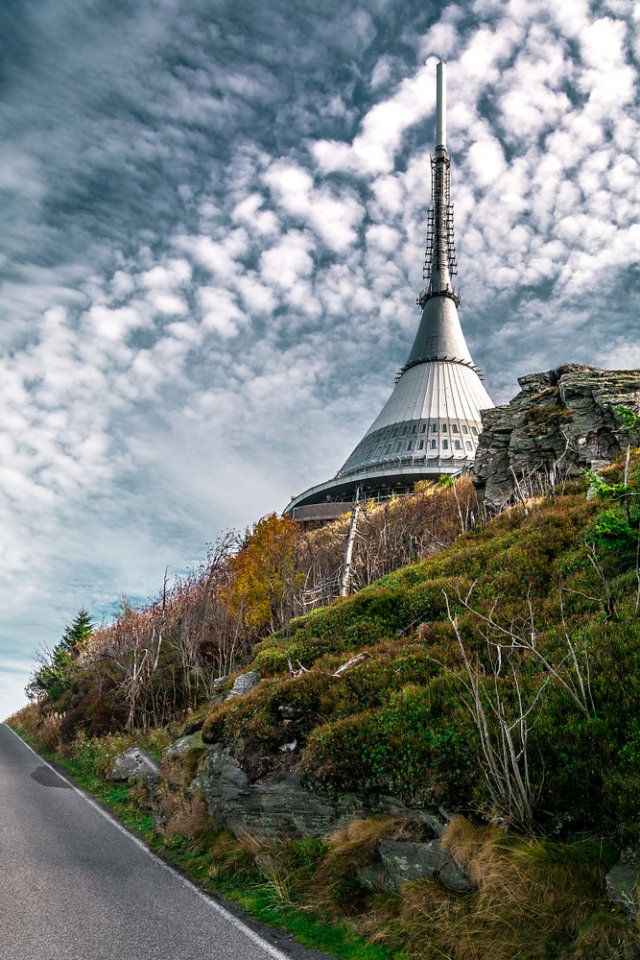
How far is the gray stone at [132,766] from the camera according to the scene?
15.1m

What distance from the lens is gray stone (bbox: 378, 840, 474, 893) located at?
18.2 feet

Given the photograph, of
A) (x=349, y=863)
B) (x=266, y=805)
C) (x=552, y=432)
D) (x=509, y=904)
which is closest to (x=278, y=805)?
(x=266, y=805)

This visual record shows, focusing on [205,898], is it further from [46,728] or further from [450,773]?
[46,728]

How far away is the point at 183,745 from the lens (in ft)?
42.0

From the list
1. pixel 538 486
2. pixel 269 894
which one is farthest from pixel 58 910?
pixel 538 486

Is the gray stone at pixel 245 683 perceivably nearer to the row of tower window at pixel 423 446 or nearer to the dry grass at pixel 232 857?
the dry grass at pixel 232 857

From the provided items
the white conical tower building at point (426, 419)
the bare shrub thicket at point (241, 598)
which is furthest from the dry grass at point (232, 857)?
the white conical tower building at point (426, 419)

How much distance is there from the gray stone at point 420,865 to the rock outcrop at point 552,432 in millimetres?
13439

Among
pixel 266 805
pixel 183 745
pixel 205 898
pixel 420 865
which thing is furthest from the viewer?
pixel 183 745

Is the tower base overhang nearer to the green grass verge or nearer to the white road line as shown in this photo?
the white road line

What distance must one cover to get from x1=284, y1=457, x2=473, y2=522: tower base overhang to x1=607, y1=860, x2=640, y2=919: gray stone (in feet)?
141

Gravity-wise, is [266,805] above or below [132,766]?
above

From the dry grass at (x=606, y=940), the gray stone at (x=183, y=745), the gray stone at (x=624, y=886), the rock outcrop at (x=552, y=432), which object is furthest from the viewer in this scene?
the rock outcrop at (x=552, y=432)

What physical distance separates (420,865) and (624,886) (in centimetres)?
215
